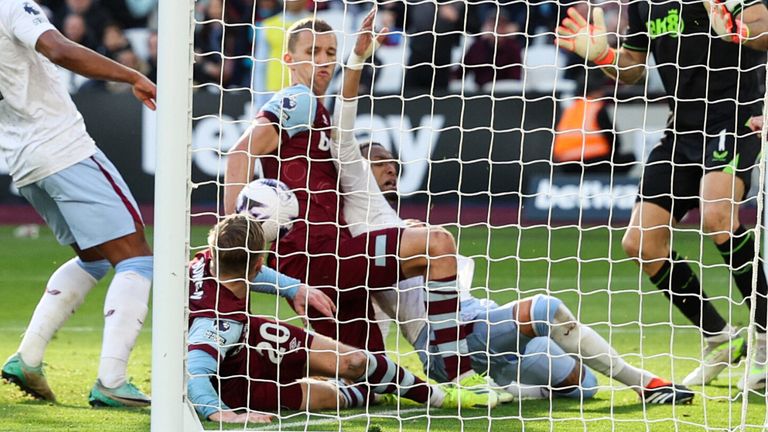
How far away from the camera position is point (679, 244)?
1006 centimetres

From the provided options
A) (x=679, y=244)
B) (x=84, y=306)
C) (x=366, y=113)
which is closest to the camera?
(x=84, y=306)

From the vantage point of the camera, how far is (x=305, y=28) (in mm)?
5324

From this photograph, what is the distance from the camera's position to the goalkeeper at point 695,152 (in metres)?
5.30

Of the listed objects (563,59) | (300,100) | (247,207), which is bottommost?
(563,59)

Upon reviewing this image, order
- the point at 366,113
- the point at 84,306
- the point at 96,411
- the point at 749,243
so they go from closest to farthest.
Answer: the point at 96,411 → the point at 749,243 → the point at 84,306 → the point at 366,113

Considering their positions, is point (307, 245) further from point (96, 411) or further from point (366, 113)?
point (366, 113)

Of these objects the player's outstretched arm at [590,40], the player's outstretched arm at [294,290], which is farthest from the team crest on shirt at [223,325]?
the player's outstretched arm at [590,40]

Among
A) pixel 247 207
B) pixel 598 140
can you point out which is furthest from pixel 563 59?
pixel 247 207

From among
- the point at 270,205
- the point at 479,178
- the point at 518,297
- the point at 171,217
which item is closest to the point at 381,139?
the point at 479,178

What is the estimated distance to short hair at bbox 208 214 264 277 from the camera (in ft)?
14.6

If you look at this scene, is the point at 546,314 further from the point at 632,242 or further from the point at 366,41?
the point at 366,41

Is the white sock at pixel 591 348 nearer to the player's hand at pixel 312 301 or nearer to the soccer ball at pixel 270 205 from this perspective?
the player's hand at pixel 312 301

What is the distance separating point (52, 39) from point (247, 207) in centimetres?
96

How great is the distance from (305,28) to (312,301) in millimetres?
1334
